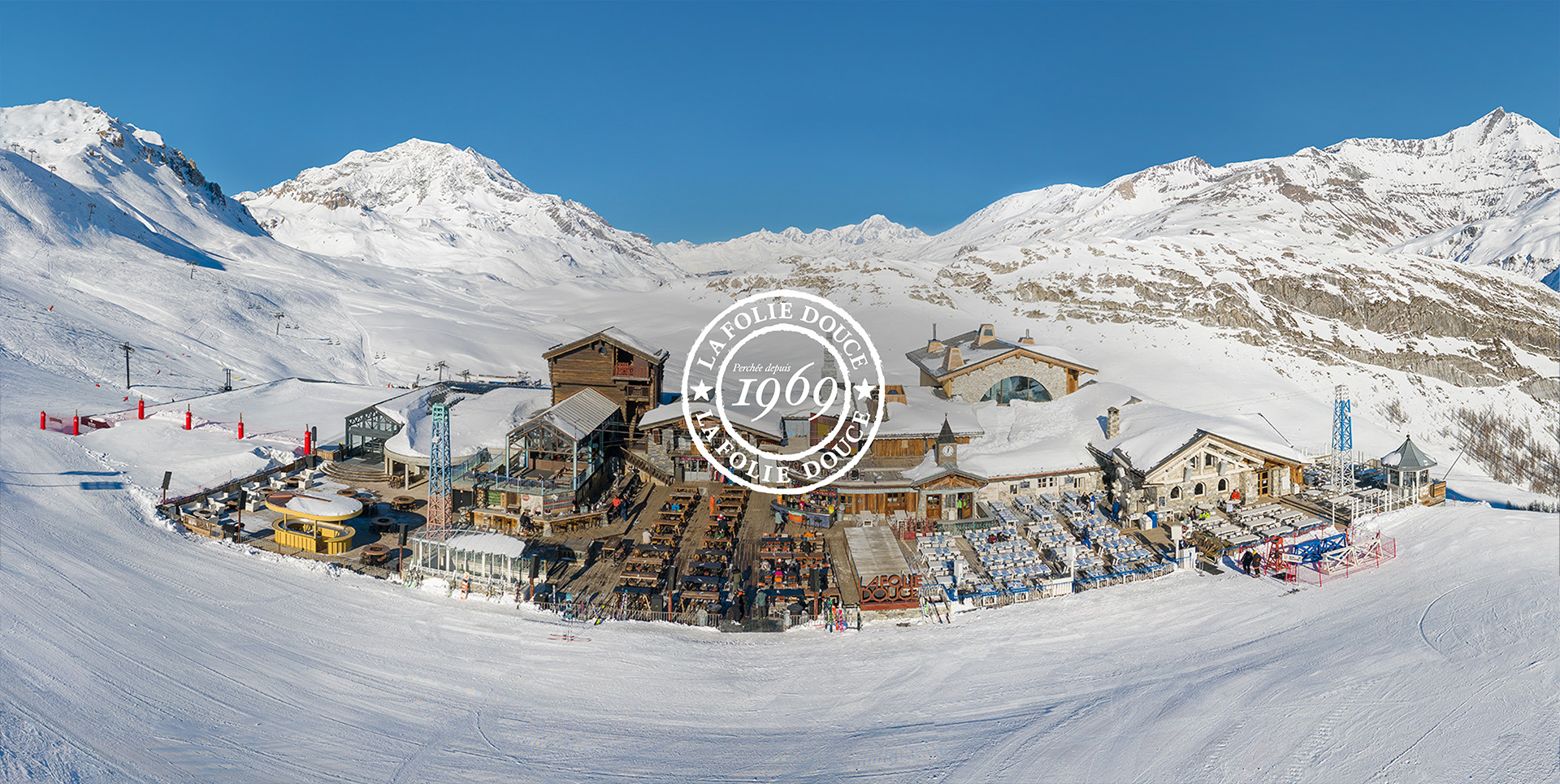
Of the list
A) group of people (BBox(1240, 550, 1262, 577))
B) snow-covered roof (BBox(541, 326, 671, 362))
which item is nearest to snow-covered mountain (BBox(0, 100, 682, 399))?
snow-covered roof (BBox(541, 326, 671, 362))

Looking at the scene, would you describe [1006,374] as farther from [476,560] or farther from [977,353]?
[476,560]

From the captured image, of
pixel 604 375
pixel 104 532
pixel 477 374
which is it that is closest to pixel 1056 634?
pixel 604 375

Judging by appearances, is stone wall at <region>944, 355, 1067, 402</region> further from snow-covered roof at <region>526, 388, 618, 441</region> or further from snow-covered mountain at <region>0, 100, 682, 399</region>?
snow-covered mountain at <region>0, 100, 682, 399</region>

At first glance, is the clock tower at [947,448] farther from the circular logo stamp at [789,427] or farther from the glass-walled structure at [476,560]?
the glass-walled structure at [476,560]

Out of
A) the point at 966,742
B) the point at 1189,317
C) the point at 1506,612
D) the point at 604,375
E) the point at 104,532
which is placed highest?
the point at 1189,317

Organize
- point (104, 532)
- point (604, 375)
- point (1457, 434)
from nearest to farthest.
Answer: point (104, 532), point (604, 375), point (1457, 434)

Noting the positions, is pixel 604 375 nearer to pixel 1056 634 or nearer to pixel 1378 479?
pixel 1056 634
